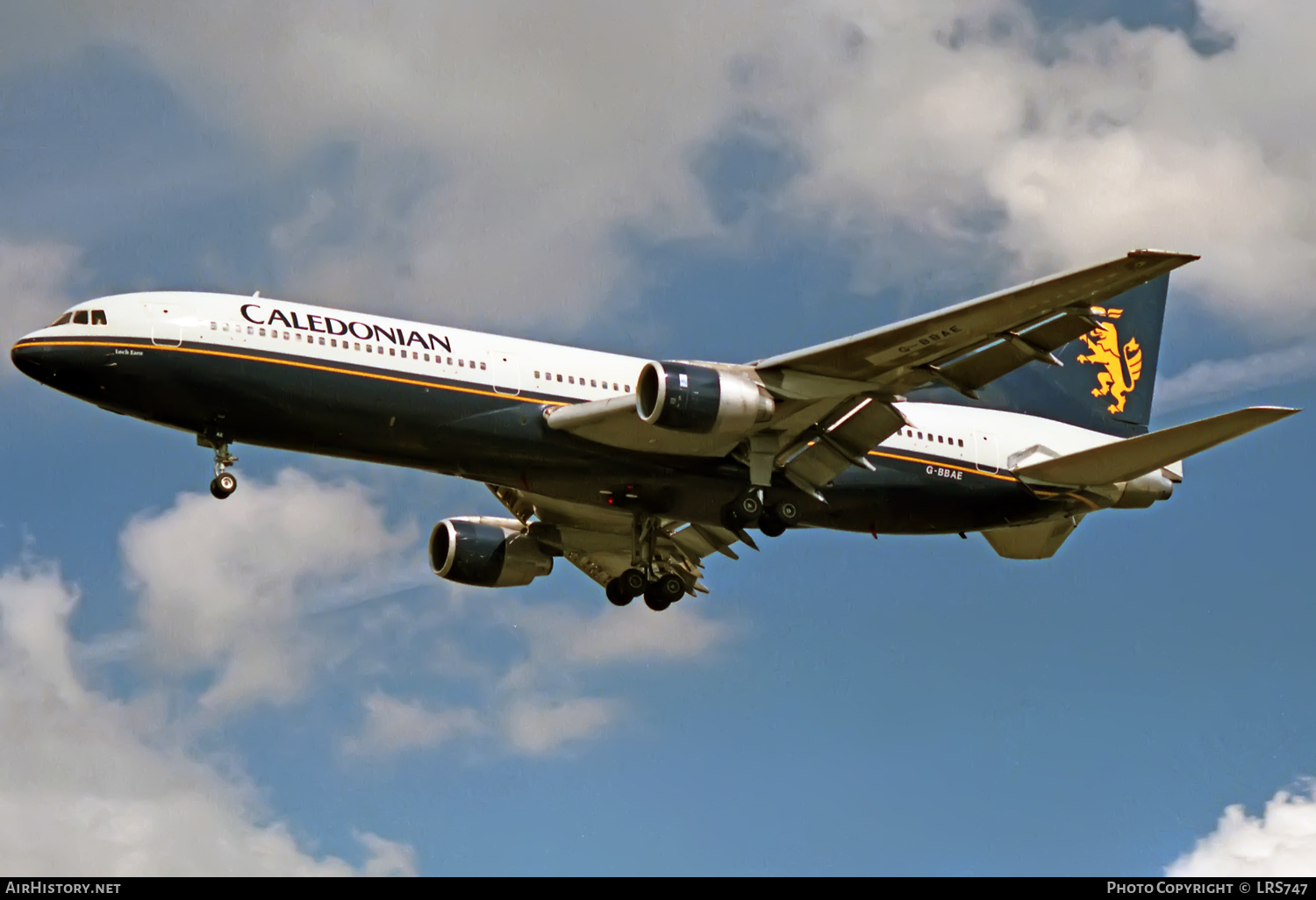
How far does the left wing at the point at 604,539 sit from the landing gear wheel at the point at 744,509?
3.21 meters

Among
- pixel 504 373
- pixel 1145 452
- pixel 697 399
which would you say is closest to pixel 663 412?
pixel 697 399

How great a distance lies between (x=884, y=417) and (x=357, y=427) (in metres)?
12.1

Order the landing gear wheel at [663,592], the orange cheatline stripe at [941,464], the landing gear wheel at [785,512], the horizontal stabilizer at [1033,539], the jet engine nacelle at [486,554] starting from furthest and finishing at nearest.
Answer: the jet engine nacelle at [486,554], the horizontal stabilizer at [1033,539], the landing gear wheel at [663,592], the orange cheatline stripe at [941,464], the landing gear wheel at [785,512]

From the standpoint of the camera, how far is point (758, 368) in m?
37.6

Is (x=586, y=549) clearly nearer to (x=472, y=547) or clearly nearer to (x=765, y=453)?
(x=472, y=547)

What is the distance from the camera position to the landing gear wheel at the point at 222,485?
3722 centimetres

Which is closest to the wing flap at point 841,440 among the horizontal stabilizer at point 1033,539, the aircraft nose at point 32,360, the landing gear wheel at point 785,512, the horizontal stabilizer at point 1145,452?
the landing gear wheel at point 785,512

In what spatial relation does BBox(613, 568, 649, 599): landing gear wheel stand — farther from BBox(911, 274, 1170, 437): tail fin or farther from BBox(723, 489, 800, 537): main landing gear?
BBox(911, 274, 1170, 437): tail fin

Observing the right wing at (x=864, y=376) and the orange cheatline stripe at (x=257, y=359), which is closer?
the right wing at (x=864, y=376)

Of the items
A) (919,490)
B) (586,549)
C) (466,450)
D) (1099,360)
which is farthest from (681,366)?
(1099,360)

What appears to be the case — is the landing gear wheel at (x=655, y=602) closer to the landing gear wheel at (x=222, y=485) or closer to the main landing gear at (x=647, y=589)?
the main landing gear at (x=647, y=589)

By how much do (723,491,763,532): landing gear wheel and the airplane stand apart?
0.05 m

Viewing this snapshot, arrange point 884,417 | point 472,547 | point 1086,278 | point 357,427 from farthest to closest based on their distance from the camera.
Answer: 1. point 472,547
2. point 884,417
3. point 357,427
4. point 1086,278

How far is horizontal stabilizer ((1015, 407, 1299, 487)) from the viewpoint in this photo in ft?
119
